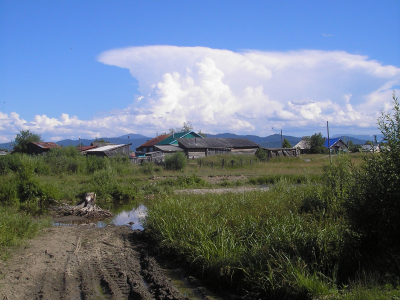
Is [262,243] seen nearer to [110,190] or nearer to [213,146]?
[110,190]

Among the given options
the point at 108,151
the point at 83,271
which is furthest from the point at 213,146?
the point at 83,271

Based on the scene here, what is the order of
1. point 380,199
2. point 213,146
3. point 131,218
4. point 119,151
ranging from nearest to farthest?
point 380,199
point 131,218
point 119,151
point 213,146

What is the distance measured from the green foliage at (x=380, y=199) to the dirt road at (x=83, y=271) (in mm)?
3667

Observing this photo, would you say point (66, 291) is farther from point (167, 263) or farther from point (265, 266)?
point (265, 266)

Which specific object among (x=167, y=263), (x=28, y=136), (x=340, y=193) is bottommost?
(x=167, y=263)

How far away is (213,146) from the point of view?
171ft

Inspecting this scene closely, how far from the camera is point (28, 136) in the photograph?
63.1m

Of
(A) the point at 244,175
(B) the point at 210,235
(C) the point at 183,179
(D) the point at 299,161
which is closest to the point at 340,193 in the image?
(B) the point at 210,235

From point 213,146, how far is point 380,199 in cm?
4599

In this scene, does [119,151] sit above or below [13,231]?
above

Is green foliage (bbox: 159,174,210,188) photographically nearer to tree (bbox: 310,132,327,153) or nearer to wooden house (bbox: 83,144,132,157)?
wooden house (bbox: 83,144,132,157)

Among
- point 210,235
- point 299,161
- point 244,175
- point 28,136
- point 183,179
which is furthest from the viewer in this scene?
point 28,136

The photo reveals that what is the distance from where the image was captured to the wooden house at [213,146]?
49.4 meters

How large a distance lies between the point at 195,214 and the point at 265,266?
389 centimetres
